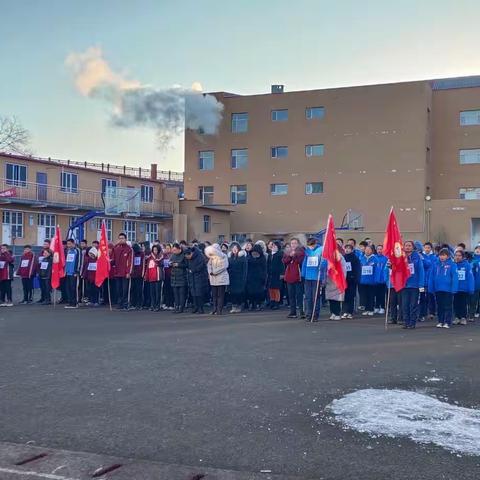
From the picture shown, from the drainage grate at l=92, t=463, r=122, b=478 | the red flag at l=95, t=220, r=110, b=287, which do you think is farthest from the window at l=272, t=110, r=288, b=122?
the drainage grate at l=92, t=463, r=122, b=478

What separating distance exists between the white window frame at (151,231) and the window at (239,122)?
36.6 feet

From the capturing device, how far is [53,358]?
10.2 meters

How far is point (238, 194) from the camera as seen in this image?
5834 cm

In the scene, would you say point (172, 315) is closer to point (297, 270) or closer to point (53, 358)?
point (297, 270)

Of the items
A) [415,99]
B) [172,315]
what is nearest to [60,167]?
[415,99]

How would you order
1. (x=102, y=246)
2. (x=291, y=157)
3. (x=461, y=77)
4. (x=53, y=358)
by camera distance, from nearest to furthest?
(x=53, y=358) < (x=102, y=246) < (x=291, y=157) < (x=461, y=77)

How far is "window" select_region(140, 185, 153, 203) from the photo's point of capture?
56.5m

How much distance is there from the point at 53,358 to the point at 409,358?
5642 mm

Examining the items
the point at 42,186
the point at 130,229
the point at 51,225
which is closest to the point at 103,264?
the point at 42,186

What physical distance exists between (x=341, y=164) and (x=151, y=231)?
57.9ft

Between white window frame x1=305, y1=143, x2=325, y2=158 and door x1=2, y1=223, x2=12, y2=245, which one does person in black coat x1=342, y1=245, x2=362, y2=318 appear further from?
white window frame x1=305, y1=143, x2=325, y2=158

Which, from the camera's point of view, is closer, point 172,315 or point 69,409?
point 69,409

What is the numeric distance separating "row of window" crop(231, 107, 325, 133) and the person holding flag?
134ft

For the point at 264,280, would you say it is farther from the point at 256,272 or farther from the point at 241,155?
the point at 241,155
